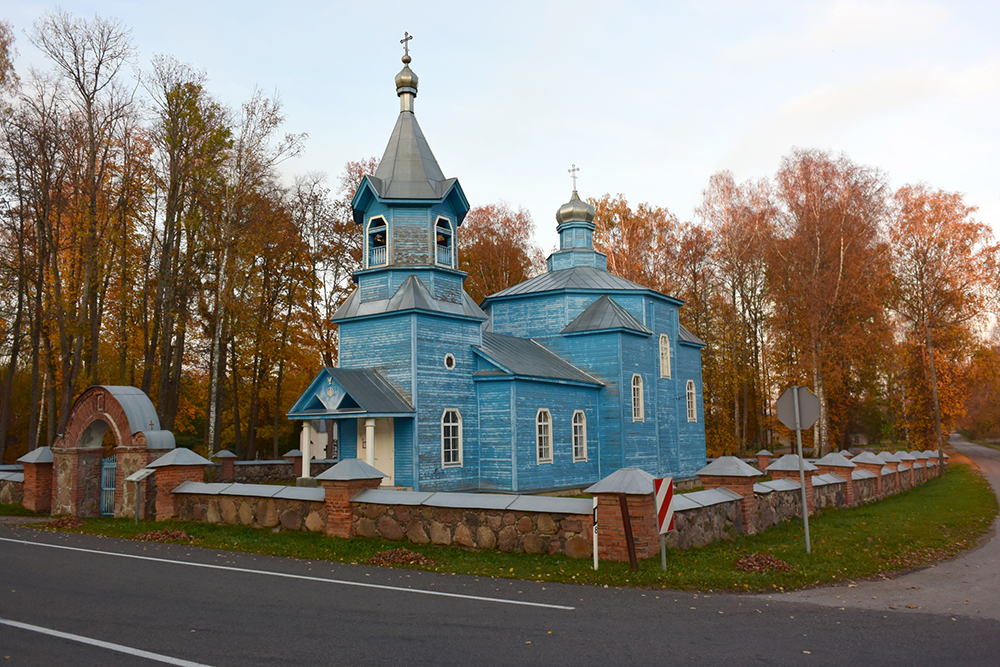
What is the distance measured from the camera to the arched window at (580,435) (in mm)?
20734

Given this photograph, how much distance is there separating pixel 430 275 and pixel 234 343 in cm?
1133

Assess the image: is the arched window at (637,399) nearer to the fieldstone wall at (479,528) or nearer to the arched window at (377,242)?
the arched window at (377,242)

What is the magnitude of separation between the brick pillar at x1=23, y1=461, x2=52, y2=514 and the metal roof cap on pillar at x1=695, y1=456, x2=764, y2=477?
44.6 ft

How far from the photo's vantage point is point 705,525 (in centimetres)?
1020

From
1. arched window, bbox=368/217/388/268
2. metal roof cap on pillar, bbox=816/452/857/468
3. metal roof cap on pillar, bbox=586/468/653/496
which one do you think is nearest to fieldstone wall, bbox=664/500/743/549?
metal roof cap on pillar, bbox=586/468/653/496

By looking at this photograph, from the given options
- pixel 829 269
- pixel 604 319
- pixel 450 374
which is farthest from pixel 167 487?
pixel 829 269

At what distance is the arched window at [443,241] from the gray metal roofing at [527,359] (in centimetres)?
240

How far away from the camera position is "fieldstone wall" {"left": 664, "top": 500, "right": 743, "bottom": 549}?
9594 mm

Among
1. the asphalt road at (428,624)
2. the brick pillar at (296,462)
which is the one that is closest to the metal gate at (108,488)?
the asphalt road at (428,624)

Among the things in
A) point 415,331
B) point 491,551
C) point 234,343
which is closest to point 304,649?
point 491,551

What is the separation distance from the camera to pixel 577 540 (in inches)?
369

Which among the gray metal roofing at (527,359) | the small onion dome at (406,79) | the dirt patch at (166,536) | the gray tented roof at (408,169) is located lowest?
the dirt patch at (166,536)

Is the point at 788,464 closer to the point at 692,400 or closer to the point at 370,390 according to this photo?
the point at 370,390

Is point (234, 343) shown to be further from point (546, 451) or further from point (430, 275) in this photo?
point (546, 451)
